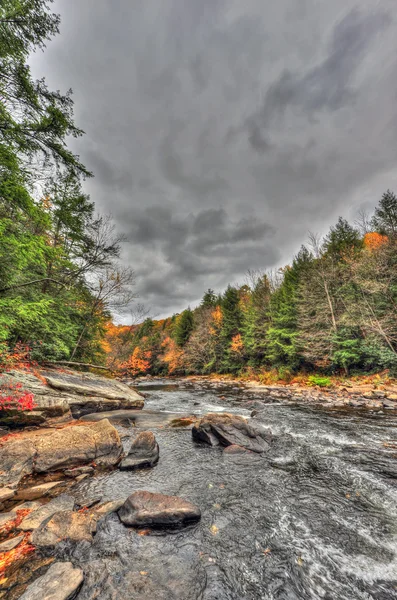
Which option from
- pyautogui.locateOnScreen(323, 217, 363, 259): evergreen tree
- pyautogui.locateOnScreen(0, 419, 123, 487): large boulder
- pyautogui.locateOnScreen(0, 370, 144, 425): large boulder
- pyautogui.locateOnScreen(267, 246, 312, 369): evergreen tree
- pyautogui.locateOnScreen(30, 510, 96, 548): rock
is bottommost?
pyautogui.locateOnScreen(30, 510, 96, 548): rock

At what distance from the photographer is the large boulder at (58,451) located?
5.32 metres

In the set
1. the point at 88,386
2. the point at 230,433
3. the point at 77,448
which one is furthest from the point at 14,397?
the point at 230,433

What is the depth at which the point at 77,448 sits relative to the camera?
A: 6242 mm

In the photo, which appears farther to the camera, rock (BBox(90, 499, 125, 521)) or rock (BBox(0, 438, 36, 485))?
rock (BBox(0, 438, 36, 485))

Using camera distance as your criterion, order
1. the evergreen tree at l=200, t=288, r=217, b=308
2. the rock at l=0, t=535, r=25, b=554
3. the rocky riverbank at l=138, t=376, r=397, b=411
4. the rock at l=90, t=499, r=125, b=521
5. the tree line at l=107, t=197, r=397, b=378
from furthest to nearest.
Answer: the evergreen tree at l=200, t=288, r=217, b=308 → the tree line at l=107, t=197, r=397, b=378 → the rocky riverbank at l=138, t=376, r=397, b=411 → the rock at l=90, t=499, r=125, b=521 → the rock at l=0, t=535, r=25, b=554

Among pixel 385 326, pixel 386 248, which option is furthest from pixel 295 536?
pixel 386 248

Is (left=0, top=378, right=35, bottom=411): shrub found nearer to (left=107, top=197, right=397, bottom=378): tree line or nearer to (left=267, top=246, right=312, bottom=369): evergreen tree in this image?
(left=107, top=197, right=397, bottom=378): tree line

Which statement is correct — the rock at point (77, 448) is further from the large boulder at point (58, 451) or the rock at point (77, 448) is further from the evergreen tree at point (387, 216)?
the evergreen tree at point (387, 216)

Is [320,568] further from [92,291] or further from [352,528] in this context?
[92,291]

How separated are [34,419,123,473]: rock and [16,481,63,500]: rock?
2.11ft

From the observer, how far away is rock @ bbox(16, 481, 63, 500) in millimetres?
4676

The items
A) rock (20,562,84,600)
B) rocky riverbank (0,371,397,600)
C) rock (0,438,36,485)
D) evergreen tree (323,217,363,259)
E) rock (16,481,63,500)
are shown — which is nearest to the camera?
rock (20,562,84,600)

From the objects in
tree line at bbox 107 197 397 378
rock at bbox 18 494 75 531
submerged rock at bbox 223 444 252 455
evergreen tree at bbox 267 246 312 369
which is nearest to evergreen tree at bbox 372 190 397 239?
tree line at bbox 107 197 397 378

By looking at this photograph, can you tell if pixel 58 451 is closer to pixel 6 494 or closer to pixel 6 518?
pixel 6 494
